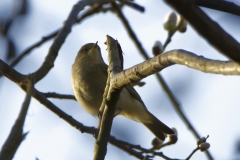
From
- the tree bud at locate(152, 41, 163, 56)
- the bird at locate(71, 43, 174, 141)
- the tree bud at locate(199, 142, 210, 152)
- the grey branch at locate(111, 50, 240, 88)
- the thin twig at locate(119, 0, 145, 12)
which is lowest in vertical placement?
the grey branch at locate(111, 50, 240, 88)

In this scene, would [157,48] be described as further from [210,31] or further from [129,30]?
[210,31]

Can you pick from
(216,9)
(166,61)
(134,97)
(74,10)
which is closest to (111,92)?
(166,61)

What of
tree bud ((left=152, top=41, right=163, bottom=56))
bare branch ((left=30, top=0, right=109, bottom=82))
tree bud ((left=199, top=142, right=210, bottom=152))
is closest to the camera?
tree bud ((left=199, top=142, right=210, bottom=152))

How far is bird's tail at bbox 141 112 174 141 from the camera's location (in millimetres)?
5586

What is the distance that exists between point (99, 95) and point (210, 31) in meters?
4.51

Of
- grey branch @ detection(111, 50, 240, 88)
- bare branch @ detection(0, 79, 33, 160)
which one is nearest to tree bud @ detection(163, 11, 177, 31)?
grey branch @ detection(111, 50, 240, 88)

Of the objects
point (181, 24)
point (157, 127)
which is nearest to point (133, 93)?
point (157, 127)

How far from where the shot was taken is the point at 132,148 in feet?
15.4

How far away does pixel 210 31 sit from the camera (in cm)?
140

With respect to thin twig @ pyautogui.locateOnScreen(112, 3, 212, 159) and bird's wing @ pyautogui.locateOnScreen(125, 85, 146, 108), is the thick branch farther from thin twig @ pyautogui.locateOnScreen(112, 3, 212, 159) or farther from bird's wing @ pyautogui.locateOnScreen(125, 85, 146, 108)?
bird's wing @ pyautogui.locateOnScreen(125, 85, 146, 108)

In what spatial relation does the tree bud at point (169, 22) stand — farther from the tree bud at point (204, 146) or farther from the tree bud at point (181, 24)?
the tree bud at point (204, 146)

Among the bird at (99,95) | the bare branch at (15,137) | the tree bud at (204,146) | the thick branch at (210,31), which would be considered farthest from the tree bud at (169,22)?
the thick branch at (210,31)

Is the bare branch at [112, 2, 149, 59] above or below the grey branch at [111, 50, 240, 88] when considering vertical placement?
above

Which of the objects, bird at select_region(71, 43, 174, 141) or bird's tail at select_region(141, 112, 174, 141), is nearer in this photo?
bird's tail at select_region(141, 112, 174, 141)
